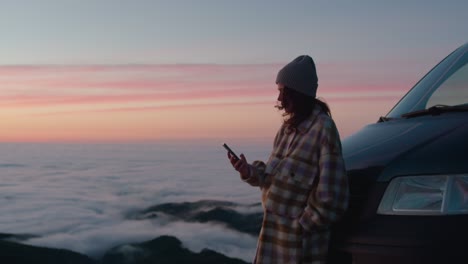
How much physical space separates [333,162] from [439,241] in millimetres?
596

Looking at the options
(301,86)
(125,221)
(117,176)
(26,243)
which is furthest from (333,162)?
(117,176)

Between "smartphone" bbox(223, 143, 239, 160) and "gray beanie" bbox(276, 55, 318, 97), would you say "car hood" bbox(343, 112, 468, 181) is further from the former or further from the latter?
"smartphone" bbox(223, 143, 239, 160)

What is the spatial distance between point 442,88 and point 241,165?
5.21 feet

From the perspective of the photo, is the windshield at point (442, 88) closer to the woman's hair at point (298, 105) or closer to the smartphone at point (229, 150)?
the woman's hair at point (298, 105)

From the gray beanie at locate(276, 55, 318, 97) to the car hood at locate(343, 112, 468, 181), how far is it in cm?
46

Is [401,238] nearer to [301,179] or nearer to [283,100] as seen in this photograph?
[301,179]

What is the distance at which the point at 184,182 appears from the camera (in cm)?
12025

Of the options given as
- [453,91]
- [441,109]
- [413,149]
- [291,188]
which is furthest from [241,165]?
[453,91]

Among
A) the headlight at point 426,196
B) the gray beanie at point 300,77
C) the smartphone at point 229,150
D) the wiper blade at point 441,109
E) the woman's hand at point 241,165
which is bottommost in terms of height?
the headlight at point 426,196

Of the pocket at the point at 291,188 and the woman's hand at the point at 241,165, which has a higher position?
the woman's hand at the point at 241,165

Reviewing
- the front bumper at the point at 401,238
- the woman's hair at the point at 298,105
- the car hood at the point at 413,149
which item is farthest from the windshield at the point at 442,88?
the front bumper at the point at 401,238

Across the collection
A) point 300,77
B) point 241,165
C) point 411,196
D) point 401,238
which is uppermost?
point 300,77

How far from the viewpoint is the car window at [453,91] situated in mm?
3951

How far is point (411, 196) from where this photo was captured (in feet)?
10.0
